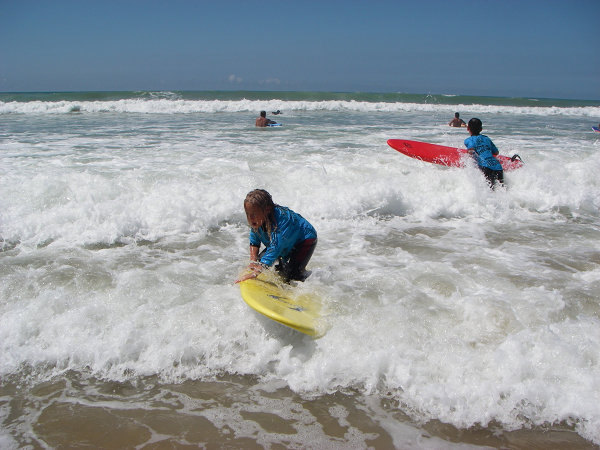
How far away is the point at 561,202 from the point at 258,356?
621 cm

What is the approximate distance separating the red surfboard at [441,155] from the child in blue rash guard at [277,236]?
5.16 m

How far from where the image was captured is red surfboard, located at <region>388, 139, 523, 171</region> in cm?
784

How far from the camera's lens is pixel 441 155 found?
8.38m

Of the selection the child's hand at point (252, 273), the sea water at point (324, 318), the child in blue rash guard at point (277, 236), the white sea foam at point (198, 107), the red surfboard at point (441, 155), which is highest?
the white sea foam at point (198, 107)

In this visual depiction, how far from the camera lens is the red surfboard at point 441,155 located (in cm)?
784

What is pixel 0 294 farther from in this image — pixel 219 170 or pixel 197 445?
pixel 219 170

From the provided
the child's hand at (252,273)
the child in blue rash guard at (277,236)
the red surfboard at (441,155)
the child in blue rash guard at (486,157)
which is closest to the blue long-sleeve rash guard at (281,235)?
the child in blue rash guard at (277,236)

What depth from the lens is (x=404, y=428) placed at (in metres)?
2.35

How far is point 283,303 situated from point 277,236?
0.53 meters

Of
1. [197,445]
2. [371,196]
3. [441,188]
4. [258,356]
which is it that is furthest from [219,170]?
[197,445]

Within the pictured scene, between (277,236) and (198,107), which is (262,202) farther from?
(198,107)

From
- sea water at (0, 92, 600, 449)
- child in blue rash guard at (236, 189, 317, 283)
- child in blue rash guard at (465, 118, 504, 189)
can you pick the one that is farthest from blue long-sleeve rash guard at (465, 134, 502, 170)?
child in blue rash guard at (236, 189, 317, 283)

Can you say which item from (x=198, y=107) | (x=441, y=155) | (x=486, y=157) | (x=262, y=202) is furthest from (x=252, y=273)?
(x=198, y=107)

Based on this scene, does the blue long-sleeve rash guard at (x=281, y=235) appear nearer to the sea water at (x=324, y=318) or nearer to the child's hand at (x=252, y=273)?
the child's hand at (x=252, y=273)
